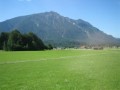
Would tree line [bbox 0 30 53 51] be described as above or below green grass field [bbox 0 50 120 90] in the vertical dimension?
above

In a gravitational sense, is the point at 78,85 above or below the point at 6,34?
below

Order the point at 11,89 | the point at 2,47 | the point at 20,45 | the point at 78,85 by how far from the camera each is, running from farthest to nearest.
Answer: the point at 2,47, the point at 20,45, the point at 78,85, the point at 11,89

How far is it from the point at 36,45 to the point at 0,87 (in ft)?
354

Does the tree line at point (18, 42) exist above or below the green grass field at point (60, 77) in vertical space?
above

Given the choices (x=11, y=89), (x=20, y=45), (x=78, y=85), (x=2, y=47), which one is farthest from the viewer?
Answer: (x=2, y=47)

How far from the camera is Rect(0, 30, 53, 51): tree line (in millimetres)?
111200

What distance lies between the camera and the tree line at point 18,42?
365 feet

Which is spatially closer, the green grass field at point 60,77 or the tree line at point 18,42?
the green grass field at point 60,77

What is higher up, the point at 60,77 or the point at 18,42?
the point at 18,42

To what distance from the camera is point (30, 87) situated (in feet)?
47.6

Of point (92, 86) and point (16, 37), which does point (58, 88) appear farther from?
point (16, 37)

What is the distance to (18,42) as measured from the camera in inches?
4483

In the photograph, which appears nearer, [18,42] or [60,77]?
[60,77]

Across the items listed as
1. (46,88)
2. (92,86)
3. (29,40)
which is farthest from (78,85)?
(29,40)
